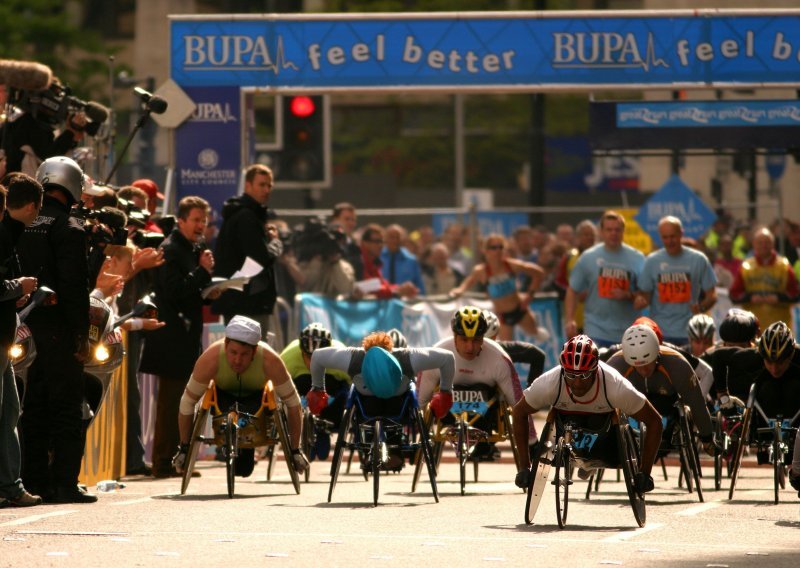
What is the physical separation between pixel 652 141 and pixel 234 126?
487 cm

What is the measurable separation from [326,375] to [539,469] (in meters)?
4.38

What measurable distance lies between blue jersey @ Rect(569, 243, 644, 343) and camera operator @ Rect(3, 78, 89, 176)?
6.33 meters

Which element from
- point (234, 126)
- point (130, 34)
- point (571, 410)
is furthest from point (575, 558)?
point (130, 34)

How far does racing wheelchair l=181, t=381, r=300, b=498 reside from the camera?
15.0 metres

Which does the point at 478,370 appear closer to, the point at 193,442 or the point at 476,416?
the point at 476,416

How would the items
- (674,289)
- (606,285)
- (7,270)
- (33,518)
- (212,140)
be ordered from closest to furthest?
(33,518) < (7,270) < (674,289) < (606,285) < (212,140)

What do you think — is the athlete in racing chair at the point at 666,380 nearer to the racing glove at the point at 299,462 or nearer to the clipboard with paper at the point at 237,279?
the racing glove at the point at 299,462

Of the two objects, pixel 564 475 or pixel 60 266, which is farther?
pixel 60 266

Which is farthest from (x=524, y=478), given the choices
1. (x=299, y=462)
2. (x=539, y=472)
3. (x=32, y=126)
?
(x=32, y=126)

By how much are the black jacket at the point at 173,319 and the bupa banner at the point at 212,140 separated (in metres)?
4.41

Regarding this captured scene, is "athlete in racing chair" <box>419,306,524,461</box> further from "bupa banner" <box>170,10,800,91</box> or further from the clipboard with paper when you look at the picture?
"bupa banner" <box>170,10,800,91</box>

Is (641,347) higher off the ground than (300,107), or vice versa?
(300,107)

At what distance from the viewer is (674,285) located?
2028 cm

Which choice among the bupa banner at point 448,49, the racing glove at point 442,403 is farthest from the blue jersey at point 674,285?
the racing glove at point 442,403
